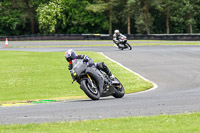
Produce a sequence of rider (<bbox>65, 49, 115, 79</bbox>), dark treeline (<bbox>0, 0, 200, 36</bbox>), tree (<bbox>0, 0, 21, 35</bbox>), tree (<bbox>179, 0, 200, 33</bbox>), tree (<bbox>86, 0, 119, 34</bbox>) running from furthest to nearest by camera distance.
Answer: tree (<bbox>0, 0, 21, 35</bbox>) → dark treeline (<bbox>0, 0, 200, 36</bbox>) → tree (<bbox>86, 0, 119, 34</bbox>) → tree (<bbox>179, 0, 200, 33</bbox>) → rider (<bbox>65, 49, 115, 79</bbox>)

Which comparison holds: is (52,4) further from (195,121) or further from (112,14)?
(195,121)

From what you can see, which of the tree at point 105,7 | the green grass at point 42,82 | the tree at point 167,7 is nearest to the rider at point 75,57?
the green grass at point 42,82

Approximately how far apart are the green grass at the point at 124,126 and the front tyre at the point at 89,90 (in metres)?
3.30

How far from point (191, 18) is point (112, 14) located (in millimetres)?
11352

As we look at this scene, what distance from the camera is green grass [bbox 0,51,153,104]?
14703mm

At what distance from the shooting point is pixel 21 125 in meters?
7.35

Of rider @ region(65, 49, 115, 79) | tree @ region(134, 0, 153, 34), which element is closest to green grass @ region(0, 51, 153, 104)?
rider @ region(65, 49, 115, 79)

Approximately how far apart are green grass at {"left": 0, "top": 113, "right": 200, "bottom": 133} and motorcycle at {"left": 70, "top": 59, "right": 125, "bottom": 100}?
11.2 feet

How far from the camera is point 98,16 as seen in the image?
210 feet

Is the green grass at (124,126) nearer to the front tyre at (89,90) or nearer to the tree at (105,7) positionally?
the front tyre at (89,90)

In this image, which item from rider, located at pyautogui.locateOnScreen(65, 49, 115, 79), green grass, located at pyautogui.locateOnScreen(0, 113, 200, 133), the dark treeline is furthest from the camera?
the dark treeline

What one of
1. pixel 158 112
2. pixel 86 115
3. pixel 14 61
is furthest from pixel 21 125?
pixel 14 61

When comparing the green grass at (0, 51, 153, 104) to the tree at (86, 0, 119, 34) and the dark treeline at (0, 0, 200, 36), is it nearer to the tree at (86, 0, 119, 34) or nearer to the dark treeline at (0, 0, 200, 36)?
the tree at (86, 0, 119, 34)

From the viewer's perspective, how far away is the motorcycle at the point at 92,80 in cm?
1110
